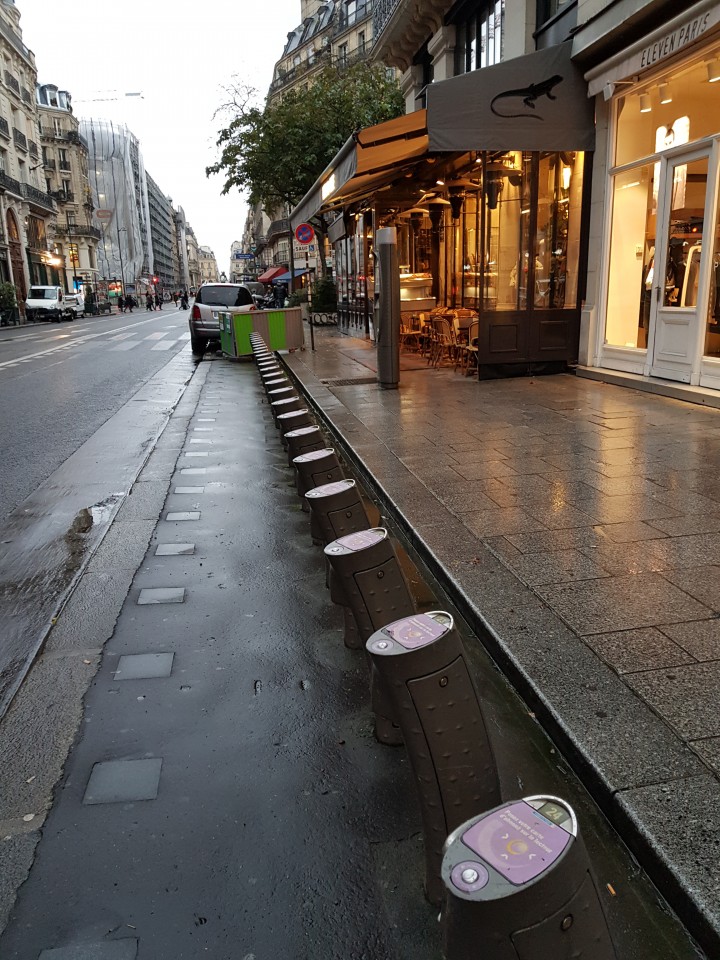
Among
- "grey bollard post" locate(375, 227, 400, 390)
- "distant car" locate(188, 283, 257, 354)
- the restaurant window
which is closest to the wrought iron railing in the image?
the restaurant window

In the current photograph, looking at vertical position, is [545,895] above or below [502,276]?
below

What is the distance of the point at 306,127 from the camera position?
2775cm

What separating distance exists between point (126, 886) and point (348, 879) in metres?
0.68

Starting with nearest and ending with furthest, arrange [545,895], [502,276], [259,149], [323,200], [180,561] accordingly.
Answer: [545,895] < [180,561] < [502,276] < [323,200] < [259,149]

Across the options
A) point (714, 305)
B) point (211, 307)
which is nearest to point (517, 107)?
point (714, 305)

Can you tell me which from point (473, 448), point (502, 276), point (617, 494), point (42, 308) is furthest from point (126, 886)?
point (42, 308)

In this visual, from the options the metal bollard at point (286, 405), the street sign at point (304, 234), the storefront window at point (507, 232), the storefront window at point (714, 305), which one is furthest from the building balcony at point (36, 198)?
the metal bollard at point (286, 405)

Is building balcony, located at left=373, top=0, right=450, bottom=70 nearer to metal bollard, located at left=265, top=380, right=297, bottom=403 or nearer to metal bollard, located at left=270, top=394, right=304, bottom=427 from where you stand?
metal bollard, located at left=265, top=380, right=297, bottom=403

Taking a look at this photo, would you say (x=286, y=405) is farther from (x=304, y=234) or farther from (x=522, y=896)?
(x=304, y=234)

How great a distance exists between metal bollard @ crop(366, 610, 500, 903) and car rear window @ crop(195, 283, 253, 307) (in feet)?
59.9

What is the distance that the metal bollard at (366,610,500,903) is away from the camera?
2.06m

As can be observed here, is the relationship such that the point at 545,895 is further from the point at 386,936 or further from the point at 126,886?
the point at 126,886

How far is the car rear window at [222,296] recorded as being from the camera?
62.7ft

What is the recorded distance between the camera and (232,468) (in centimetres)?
730
